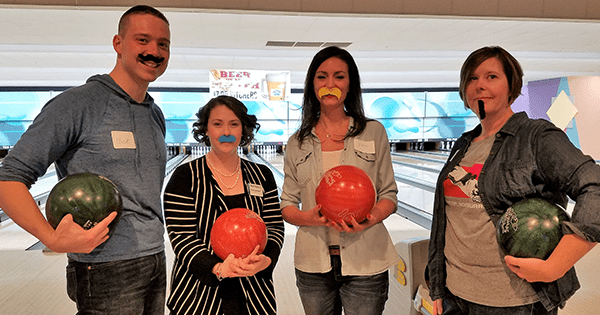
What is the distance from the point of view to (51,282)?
2889 millimetres

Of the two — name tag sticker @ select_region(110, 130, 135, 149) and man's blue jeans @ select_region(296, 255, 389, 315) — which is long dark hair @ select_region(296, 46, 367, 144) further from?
name tag sticker @ select_region(110, 130, 135, 149)

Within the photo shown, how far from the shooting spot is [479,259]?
1.19 m

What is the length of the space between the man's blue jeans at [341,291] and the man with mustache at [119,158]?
50 cm

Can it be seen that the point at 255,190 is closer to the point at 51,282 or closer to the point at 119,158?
the point at 119,158

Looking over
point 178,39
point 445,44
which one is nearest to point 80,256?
point 178,39

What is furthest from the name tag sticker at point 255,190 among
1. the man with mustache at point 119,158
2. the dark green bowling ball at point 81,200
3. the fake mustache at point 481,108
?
the fake mustache at point 481,108

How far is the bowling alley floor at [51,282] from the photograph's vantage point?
247cm

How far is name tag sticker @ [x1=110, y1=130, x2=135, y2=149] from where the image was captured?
1253 mm

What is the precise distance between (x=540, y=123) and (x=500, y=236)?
1.10 ft

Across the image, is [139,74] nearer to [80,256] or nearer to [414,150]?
[80,256]

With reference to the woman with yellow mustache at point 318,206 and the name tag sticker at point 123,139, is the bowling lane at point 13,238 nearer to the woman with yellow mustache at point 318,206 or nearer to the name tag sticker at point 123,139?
the name tag sticker at point 123,139

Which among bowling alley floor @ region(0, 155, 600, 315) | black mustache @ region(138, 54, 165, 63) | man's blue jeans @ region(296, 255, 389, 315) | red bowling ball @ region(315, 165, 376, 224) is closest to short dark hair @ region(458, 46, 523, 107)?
red bowling ball @ region(315, 165, 376, 224)

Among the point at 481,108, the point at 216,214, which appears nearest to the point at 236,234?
the point at 216,214

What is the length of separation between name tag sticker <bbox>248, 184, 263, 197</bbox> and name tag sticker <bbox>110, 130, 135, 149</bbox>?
1.27 feet
